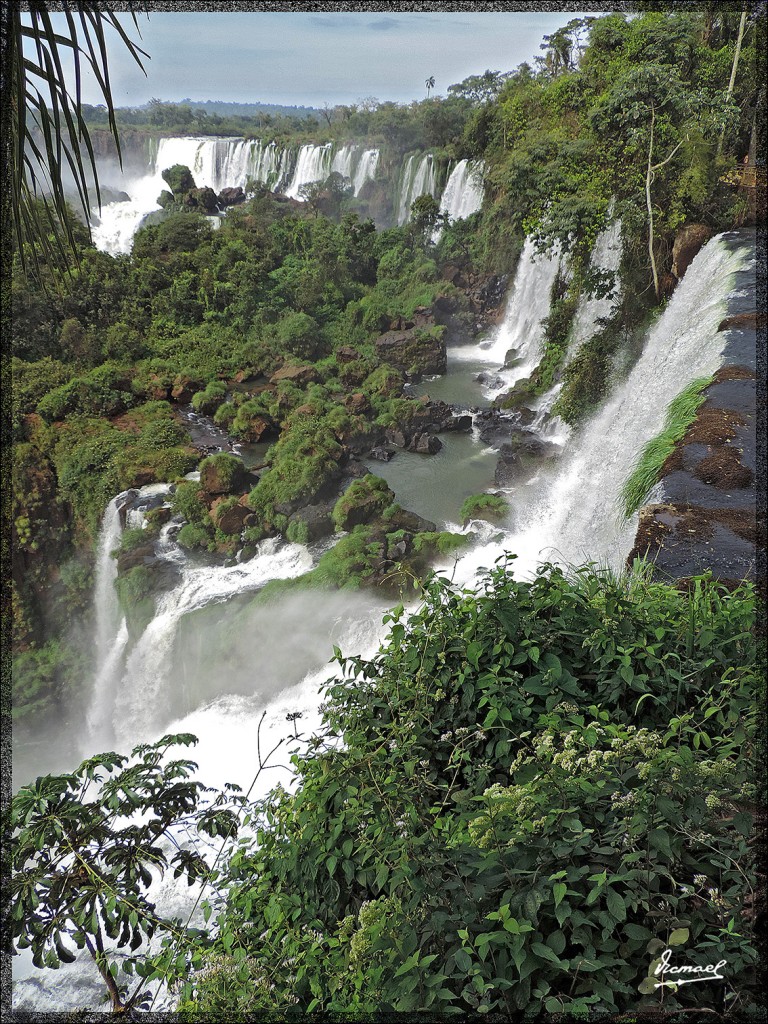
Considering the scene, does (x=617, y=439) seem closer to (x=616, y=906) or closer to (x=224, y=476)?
(x=224, y=476)

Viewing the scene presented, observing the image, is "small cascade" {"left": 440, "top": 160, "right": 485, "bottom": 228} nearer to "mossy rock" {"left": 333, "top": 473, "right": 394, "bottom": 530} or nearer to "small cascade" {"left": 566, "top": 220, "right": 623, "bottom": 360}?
"small cascade" {"left": 566, "top": 220, "right": 623, "bottom": 360}

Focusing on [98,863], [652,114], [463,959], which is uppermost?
[652,114]

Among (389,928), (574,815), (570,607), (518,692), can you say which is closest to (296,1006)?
(389,928)

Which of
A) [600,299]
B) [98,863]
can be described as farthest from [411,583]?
[98,863]

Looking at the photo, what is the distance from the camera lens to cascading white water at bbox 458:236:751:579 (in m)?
2.60

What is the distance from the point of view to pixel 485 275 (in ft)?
10.1

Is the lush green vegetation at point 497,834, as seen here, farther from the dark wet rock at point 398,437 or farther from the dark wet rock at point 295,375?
the dark wet rock at point 295,375

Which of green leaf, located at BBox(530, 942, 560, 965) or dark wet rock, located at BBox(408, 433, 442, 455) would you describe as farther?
dark wet rock, located at BBox(408, 433, 442, 455)

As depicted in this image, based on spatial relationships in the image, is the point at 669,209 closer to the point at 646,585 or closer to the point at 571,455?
the point at 571,455

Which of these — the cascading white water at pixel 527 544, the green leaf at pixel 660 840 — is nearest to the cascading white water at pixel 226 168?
the cascading white water at pixel 527 544

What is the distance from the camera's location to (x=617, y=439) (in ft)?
9.10

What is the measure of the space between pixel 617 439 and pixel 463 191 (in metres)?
1.26

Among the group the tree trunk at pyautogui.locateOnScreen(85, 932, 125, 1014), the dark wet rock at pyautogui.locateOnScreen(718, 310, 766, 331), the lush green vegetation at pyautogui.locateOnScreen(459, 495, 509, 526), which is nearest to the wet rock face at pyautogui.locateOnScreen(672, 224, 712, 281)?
the dark wet rock at pyautogui.locateOnScreen(718, 310, 766, 331)
